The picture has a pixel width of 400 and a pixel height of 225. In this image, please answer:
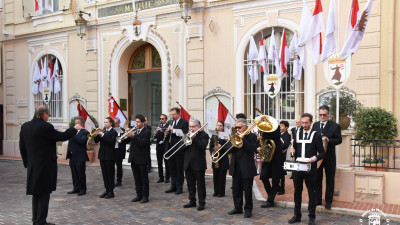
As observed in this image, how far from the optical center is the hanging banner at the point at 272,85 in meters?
12.1

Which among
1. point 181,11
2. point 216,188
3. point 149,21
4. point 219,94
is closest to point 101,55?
point 149,21

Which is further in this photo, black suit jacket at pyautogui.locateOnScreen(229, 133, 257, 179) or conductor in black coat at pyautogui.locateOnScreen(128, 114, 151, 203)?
conductor in black coat at pyautogui.locateOnScreen(128, 114, 151, 203)

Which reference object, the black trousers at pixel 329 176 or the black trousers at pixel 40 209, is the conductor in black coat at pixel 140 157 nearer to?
the black trousers at pixel 40 209

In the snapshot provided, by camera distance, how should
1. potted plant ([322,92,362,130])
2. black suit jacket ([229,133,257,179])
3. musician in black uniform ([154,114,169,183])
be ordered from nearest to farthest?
black suit jacket ([229,133,257,179]) < potted plant ([322,92,362,130]) < musician in black uniform ([154,114,169,183])

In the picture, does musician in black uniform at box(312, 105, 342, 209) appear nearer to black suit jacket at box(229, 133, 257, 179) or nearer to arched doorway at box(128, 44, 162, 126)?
black suit jacket at box(229, 133, 257, 179)

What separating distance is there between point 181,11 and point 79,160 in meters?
6.10

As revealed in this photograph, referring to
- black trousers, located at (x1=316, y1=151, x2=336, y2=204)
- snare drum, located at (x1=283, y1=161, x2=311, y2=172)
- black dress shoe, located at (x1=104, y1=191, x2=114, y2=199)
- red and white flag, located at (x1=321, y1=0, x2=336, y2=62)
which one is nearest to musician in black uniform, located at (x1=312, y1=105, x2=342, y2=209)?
black trousers, located at (x1=316, y1=151, x2=336, y2=204)

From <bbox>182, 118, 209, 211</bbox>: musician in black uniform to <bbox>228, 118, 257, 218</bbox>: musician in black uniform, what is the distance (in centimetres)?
75

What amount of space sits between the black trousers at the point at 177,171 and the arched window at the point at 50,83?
8.84m

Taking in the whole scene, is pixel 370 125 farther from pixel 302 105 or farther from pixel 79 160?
pixel 79 160

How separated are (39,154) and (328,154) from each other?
5084mm

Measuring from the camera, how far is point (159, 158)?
36.9 feet

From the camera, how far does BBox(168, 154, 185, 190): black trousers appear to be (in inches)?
370

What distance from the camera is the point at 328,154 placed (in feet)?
25.0
